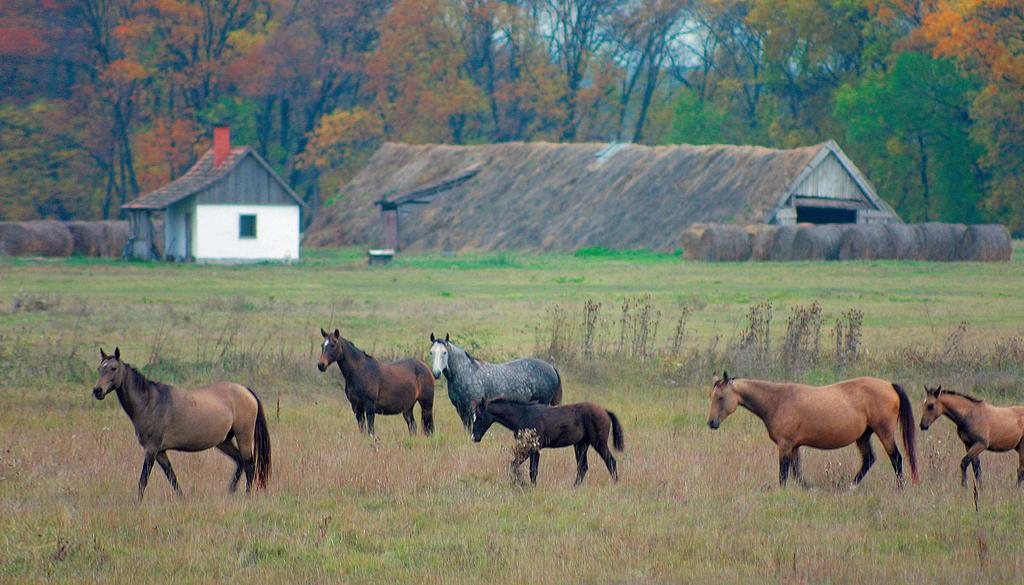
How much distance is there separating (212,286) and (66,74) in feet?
126

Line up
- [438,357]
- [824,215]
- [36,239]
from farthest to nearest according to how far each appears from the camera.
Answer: [824,215], [36,239], [438,357]

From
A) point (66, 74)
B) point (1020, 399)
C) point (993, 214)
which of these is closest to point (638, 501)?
point (1020, 399)

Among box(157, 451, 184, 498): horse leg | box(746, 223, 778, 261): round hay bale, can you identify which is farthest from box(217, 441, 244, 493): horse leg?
box(746, 223, 778, 261): round hay bale

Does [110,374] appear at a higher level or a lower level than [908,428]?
higher

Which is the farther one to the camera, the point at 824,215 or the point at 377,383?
the point at 824,215

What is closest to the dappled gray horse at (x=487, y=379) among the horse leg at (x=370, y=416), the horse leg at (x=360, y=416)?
the horse leg at (x=370, y=416)

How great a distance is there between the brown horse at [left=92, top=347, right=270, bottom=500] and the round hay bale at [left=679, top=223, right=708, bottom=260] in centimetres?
4057

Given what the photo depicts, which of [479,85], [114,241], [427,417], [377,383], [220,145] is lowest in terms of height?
[427,417]

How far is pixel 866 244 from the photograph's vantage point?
49.5 metres

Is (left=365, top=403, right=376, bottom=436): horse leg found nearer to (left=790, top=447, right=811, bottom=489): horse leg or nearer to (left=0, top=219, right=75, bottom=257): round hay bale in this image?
(left=790, top=447, right=811, bottom=489): horse leg

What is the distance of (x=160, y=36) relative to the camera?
240ft

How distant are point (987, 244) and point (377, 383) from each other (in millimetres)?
38810

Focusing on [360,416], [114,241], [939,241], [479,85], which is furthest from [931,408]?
[479,85]

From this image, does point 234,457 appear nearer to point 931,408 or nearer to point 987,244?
point 931,408
